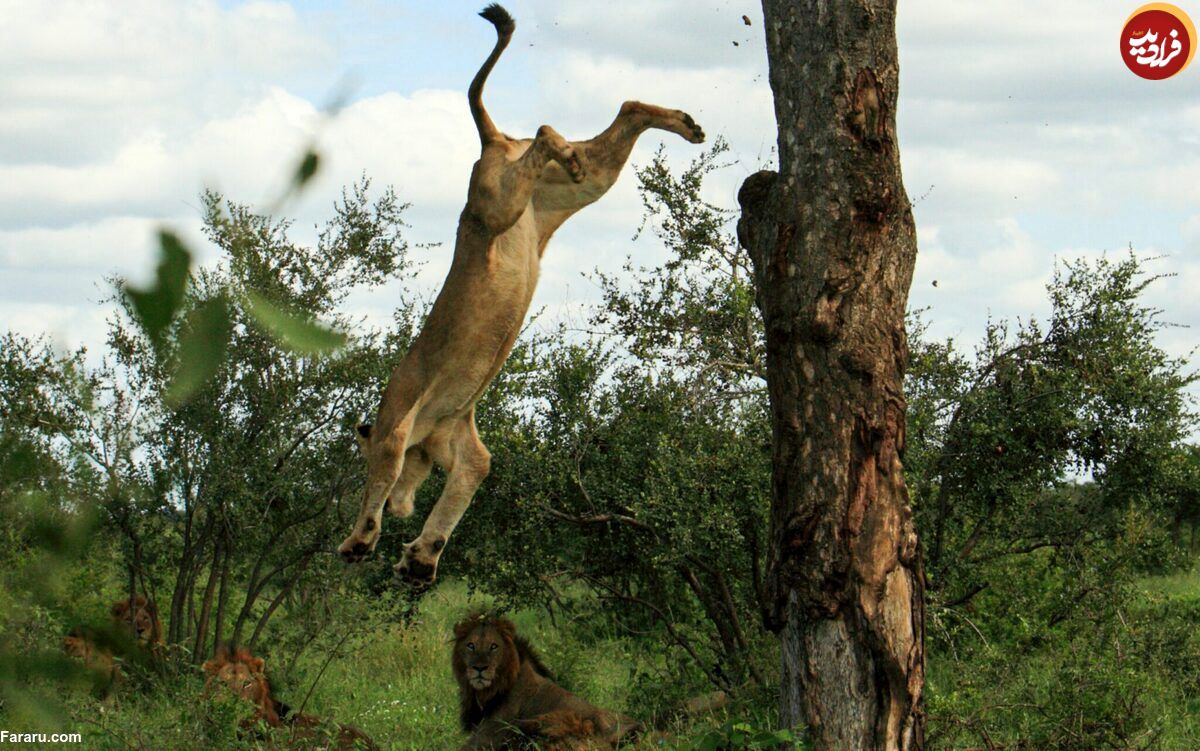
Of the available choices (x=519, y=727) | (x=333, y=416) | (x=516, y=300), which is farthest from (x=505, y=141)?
(x=519, y=727)

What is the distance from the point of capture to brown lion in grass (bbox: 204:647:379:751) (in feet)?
24.9

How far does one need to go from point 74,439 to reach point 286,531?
970cm

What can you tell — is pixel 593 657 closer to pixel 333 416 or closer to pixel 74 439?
pixel 333 416

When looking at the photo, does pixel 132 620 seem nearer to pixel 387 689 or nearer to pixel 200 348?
pixel 200 348

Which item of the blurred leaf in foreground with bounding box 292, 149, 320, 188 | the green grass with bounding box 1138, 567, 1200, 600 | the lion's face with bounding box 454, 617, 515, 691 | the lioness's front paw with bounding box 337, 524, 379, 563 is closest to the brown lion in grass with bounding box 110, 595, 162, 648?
the blurred leaf in foreground with bounding box 292, 149, 320, 188

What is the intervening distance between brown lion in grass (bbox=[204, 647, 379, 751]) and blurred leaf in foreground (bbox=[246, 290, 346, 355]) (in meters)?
6.69

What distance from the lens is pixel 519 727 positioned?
8.76 meters

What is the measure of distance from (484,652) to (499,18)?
5430 mm

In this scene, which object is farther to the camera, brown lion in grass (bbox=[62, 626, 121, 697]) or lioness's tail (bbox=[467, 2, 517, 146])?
Result: lioness's tail (bbox=[467, 2, 517, 146])

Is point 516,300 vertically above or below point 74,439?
above

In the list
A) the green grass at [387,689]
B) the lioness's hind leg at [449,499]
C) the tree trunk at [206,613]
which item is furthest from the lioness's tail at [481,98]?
the tree trunk at [206,613]

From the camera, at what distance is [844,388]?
572cm

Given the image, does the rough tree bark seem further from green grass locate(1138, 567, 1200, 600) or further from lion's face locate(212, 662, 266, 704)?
green grass locate(1138, 567, 1200, 600)

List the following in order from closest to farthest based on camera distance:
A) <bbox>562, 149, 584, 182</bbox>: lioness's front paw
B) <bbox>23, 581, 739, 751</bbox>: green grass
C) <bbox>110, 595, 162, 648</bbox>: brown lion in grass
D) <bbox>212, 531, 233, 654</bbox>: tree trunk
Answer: <bbox>110, 595, 162, 648</bbox>: brown lion in grass, <bbox>562, 149, 584, 182</bbox>: lioness's front paw, <bbox>23, 581, 739, 751</bbox>: green grass, <bbox>212, 531, 233, 654</bbox>: tree trunk
